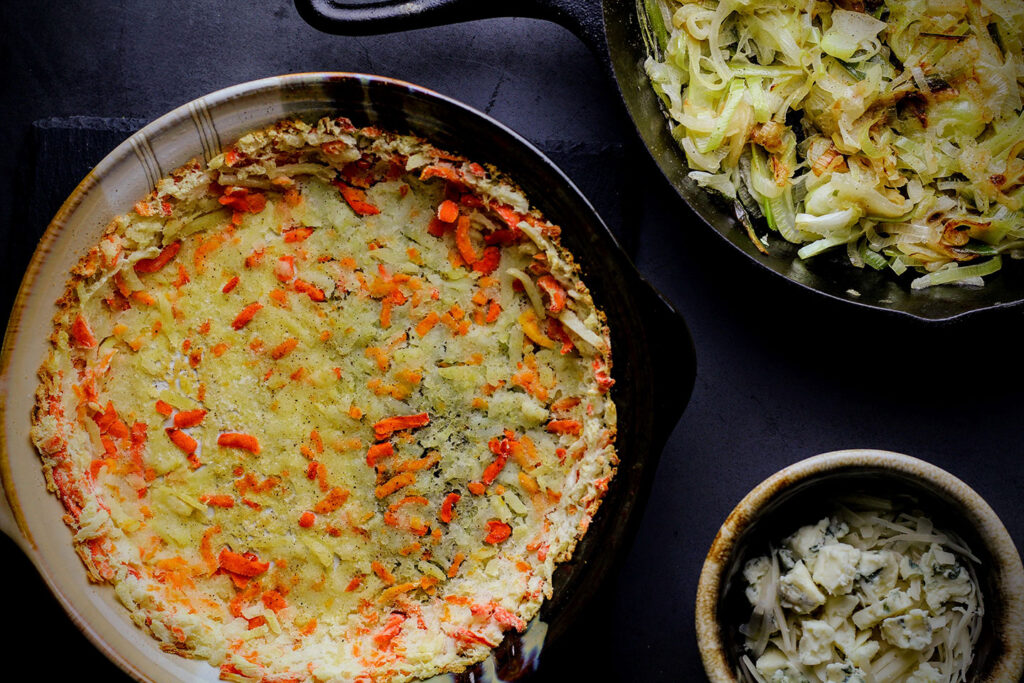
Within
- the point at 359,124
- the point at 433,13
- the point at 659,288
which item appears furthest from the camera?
the point at 659,288

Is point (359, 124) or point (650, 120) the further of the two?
point (650, 120)

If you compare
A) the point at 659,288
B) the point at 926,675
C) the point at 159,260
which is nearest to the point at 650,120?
the point at 659,288

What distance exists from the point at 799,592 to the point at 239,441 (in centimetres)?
137

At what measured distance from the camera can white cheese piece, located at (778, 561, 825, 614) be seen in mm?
1766

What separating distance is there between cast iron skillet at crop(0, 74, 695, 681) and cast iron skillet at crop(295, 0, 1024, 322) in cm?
24

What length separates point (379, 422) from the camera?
1840mm

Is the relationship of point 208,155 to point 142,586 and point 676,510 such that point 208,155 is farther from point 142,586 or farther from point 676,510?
point 676,510

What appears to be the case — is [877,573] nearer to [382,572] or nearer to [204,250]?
[382,572]

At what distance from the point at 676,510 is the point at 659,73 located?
1.14 metres

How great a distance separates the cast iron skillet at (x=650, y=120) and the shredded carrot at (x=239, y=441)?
0.99 m

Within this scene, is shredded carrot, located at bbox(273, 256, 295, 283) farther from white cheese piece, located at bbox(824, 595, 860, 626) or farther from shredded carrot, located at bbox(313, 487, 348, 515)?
white cheese piece, located at bbox(824, 595, 860, 626)

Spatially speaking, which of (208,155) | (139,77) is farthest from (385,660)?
(139,77)

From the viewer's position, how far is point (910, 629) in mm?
1766

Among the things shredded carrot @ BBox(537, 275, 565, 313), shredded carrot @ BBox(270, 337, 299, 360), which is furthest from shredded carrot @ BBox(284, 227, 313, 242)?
shredded carrot @ BBox(537, 275, 565, 313)
